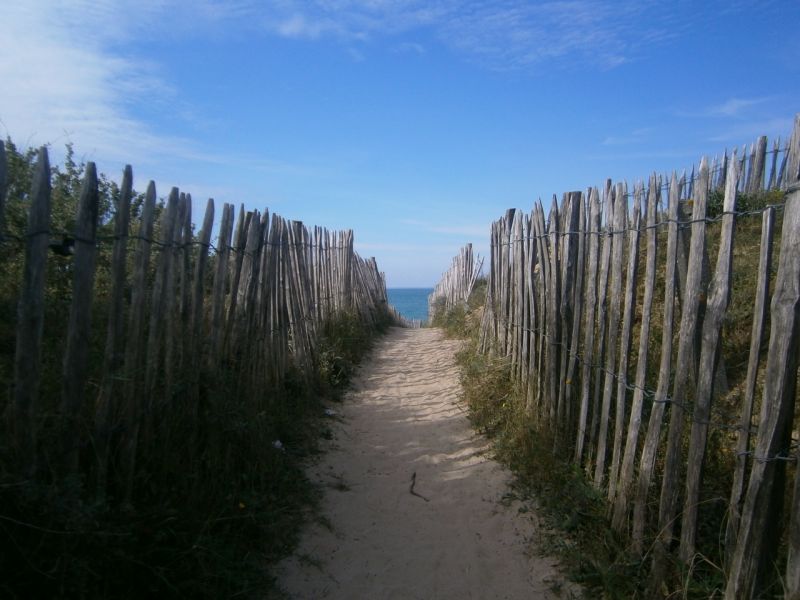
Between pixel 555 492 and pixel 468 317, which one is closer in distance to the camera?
pixel 555 492

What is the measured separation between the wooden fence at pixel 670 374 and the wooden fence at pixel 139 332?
2582 mm

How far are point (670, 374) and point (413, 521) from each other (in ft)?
6.77

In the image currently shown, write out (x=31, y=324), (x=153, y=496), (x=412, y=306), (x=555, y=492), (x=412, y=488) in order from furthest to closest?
(x=412, y=306), (x=412, y=488), (x=555, y=492), (x=153, y=496), (x=31, y=324)

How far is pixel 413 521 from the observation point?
4051 mm

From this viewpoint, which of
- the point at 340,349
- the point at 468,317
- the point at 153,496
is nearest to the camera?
the point at 153,496

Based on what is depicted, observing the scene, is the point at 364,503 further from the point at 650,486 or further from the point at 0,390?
the point at 0,390

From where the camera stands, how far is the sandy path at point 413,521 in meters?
3.28

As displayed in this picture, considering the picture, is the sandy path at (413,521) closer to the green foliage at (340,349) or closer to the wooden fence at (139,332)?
the green foliage at (340,349)

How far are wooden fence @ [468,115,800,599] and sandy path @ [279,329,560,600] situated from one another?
70 cm

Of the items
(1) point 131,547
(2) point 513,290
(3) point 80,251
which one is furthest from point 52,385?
(2) point 513,290

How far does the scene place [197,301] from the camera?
390cm

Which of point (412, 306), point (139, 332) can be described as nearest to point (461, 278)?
point (139, 332)

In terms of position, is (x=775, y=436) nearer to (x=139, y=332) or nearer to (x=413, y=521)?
(x=413, y=521)

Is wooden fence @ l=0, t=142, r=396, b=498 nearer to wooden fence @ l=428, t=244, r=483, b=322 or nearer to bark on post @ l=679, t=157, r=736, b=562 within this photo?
bark on post @ l=679, t=157, r=736, b=562
